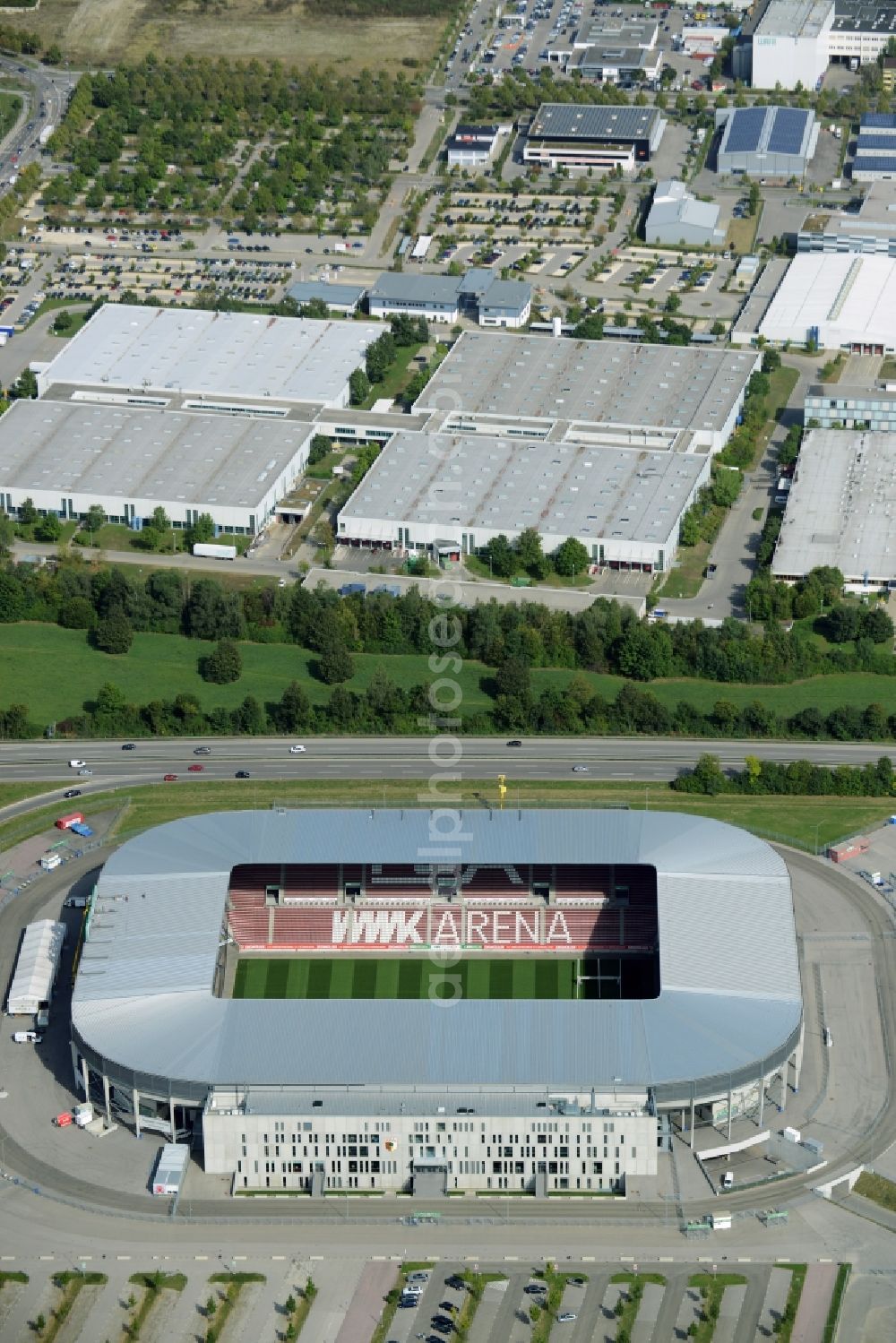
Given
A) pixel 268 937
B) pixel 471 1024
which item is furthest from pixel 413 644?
pixel 471 1024

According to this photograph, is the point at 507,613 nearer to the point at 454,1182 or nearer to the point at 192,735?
the point at 192,735

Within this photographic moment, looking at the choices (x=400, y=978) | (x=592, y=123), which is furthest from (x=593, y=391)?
(x=400, y=978)

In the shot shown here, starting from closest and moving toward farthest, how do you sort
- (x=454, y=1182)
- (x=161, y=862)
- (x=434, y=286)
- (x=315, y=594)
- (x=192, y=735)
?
(x=454, y=1182) → (x=161, y=862) → (x=192, y=735) → (x=315, y=594) → (x=434, y=286)

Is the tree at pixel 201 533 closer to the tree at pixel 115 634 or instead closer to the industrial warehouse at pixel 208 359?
the tree at pixel 115 634

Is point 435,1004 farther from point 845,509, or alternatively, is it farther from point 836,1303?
point 845,509

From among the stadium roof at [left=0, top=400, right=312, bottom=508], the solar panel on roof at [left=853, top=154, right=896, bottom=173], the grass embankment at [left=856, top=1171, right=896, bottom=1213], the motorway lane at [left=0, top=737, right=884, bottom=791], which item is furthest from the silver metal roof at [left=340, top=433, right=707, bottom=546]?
the grass embankment at [left=856, top=1171, right=896, bottom=1213]
